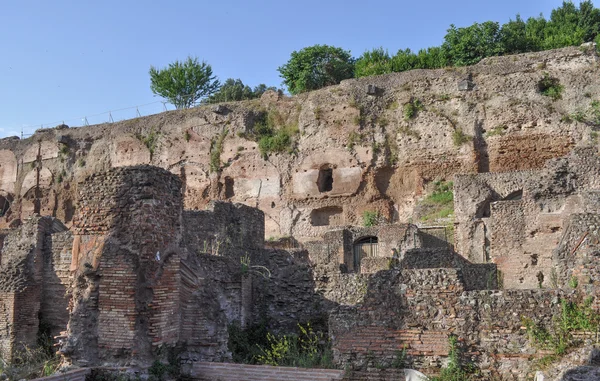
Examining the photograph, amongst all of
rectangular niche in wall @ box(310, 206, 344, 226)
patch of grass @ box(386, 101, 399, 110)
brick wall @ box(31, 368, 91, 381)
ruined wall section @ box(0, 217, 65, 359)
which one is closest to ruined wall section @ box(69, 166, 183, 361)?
brick wall @ box(31, 368, 91, 381)

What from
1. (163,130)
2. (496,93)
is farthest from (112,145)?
(496,93)

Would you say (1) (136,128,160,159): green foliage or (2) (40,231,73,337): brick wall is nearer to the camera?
(2) (40,231,73,337): brick wall

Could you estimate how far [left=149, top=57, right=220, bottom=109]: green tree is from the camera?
44531 mm

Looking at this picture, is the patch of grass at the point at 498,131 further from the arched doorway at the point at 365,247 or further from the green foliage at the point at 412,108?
the arched doorway at the point at 365,247

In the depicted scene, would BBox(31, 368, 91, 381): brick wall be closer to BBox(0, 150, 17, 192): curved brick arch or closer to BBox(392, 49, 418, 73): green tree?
BBox(392, 49, 418, 73): green tree

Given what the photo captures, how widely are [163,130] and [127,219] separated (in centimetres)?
2556

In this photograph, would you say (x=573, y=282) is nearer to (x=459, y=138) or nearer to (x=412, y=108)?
(x=459, y=138)

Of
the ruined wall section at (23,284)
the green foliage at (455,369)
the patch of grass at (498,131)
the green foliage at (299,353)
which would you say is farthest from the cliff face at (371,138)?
the green foliage at (455,369)

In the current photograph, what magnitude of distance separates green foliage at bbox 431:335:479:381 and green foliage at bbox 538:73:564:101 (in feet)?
68.1

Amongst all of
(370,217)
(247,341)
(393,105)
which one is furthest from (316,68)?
(247,341)

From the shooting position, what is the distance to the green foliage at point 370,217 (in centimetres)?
2662

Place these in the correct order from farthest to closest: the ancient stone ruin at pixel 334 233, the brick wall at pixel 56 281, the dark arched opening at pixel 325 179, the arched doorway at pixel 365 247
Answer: the dark arched opening at pixel 325 179
the arched doorway at pixel 365 247
the brick wall at pixel 56 281
the ancient stone ruin at pixel 334 233

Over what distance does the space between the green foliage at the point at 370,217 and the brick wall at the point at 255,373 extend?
18.5 metres

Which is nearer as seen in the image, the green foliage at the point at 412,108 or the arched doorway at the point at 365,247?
the arched doorway at the point at 365,247
